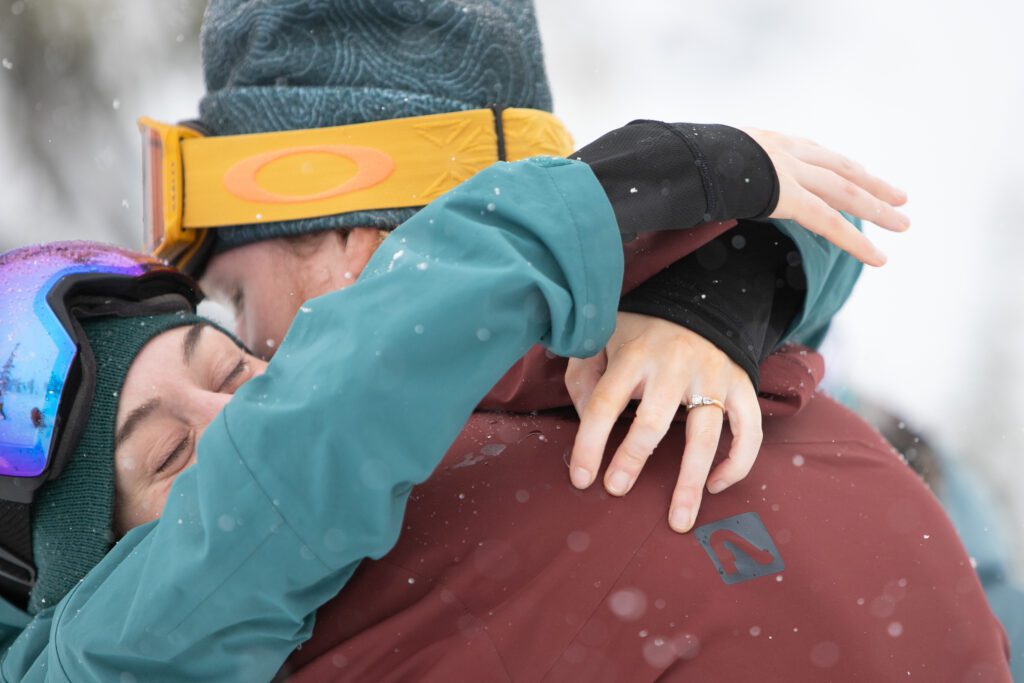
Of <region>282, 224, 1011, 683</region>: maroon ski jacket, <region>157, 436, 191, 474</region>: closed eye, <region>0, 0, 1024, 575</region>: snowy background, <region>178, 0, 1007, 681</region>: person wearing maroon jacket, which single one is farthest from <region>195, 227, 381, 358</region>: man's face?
<region>0, 0, 1024, 575</region>: snowy background

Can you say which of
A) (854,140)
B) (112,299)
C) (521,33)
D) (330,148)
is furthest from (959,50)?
(112,299)

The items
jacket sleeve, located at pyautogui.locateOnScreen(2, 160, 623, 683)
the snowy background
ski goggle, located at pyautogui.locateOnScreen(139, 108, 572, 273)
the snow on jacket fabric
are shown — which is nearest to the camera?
jacket sleeve, located at pyautogui.locateOnScreen(2, 160, 623, 683)

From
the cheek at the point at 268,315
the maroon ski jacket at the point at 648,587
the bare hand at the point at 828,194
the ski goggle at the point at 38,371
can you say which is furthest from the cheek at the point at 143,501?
the bare hand at the point at 828,194

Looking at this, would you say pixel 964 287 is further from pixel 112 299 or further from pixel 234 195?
pixel 112 299

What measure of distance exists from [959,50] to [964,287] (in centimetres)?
110

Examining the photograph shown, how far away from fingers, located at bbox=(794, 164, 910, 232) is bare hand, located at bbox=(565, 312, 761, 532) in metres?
0.31

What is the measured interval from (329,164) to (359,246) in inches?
7.6

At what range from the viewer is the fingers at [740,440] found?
4.37 feet

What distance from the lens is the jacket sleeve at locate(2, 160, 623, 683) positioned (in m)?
1.09

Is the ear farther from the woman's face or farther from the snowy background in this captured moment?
the snowy background

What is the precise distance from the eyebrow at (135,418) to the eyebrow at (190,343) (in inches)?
4.7

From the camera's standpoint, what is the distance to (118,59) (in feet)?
15.9

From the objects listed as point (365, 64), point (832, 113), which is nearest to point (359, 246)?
point (365, 64)

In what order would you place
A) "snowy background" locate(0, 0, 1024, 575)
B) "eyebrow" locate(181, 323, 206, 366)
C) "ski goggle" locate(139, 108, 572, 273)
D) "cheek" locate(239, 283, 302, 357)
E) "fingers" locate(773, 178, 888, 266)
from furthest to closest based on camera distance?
"snowy background" locate(0, 0, 1024, 575), "cheek" locate(239, 283, 302, 357), "ski goggle" locate(139, 108, 572, 273), "eyebrow" locate(181, 323, 206, 366), "fingers" locate(773, 178, 888, 266)
